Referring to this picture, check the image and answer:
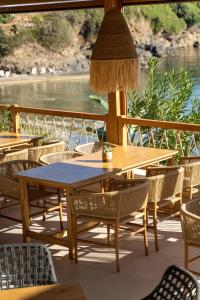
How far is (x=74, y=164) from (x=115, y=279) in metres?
1.27

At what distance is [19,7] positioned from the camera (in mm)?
7941

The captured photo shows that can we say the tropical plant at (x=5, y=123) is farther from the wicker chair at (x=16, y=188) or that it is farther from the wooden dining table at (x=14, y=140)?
the wicker chair at (x=16, y=188)

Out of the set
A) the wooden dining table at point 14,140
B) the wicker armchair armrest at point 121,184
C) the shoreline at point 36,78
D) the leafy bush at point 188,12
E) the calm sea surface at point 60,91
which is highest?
the leafy bush at point 188,12

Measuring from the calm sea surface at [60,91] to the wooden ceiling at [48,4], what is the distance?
14.6m

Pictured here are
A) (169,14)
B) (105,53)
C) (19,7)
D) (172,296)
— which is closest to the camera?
(172,296)

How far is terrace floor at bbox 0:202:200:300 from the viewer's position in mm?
4336

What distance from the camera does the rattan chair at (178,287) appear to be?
98.2 inches

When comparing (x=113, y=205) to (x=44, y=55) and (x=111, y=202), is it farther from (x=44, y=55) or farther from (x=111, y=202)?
(x=44, y=55)

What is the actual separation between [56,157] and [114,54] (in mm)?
2128

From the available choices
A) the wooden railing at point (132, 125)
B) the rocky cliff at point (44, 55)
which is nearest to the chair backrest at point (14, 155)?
the wooden railing at point (132, 125)

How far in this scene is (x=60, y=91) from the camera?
3231cm

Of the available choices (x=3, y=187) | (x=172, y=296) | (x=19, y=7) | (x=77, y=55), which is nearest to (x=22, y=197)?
(x=3, y=187)

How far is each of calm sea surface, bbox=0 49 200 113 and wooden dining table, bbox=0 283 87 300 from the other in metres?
19.9

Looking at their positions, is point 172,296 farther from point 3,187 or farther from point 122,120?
point 122,120
